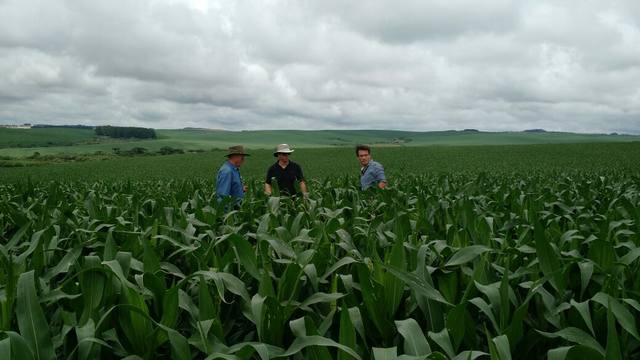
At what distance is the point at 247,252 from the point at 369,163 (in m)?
6.48

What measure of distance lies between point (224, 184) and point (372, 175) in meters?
2.79

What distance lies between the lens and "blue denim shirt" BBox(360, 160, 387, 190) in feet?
28.2

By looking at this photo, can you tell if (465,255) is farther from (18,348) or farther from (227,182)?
(227,182)

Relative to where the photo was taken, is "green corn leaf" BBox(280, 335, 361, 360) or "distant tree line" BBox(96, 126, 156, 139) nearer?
"green corn leaf" BBox(280, 335, 361, 360)

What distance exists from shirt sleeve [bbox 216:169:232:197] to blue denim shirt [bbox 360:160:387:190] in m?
2.56

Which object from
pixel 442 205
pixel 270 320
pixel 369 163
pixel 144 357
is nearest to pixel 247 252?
pixel 270 320

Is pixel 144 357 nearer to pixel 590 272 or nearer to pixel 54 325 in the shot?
pixel 54 325

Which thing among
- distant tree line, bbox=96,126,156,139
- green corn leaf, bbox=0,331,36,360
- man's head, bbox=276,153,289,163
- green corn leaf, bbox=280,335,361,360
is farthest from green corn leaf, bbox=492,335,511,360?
distant tree line, bbox=96,126,156,139

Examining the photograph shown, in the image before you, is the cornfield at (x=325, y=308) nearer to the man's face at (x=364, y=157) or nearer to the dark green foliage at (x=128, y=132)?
the man's face at (x=364, y=157)

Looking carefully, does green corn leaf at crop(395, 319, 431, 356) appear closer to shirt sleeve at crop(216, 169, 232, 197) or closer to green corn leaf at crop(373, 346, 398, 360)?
green corn leaf at crop(373, 346, 398, 360)

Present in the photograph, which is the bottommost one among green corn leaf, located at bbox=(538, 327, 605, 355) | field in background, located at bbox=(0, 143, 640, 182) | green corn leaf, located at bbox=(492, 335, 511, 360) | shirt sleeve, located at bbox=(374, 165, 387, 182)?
field in background, located at bbox=(0, 143, 640, 182)

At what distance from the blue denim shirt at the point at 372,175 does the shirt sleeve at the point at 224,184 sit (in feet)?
8.38

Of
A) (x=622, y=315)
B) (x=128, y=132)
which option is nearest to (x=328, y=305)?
(x=622, y=315)

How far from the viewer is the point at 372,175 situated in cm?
872
